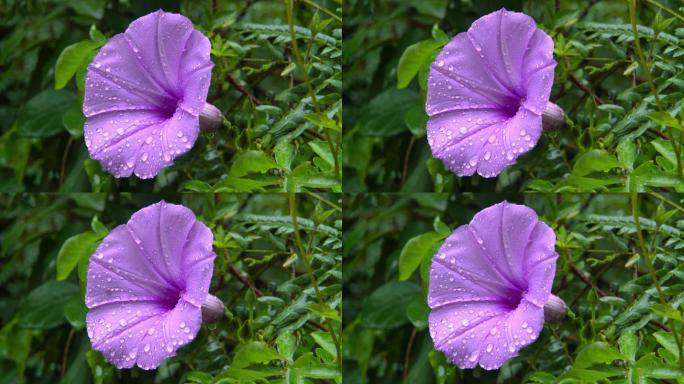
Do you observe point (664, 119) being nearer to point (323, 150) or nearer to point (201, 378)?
point (323, 150)

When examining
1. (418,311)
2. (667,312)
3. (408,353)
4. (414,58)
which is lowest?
(408,353)

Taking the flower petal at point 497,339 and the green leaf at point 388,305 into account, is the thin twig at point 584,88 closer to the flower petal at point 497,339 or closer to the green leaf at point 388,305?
the flower petal at point 497,339

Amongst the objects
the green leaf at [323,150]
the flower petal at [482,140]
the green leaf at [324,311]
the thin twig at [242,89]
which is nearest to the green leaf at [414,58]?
the flower petal at [482,140]

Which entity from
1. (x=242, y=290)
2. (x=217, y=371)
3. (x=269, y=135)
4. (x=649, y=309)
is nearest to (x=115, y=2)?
(x=269, y=135)

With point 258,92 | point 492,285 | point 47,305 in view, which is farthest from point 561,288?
point 47,305

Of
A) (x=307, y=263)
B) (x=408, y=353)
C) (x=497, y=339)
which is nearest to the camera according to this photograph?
(x=497, y=339)

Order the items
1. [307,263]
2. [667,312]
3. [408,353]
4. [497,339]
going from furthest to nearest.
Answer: [408,353] → [307,263] → [497,339] → [667,312]
